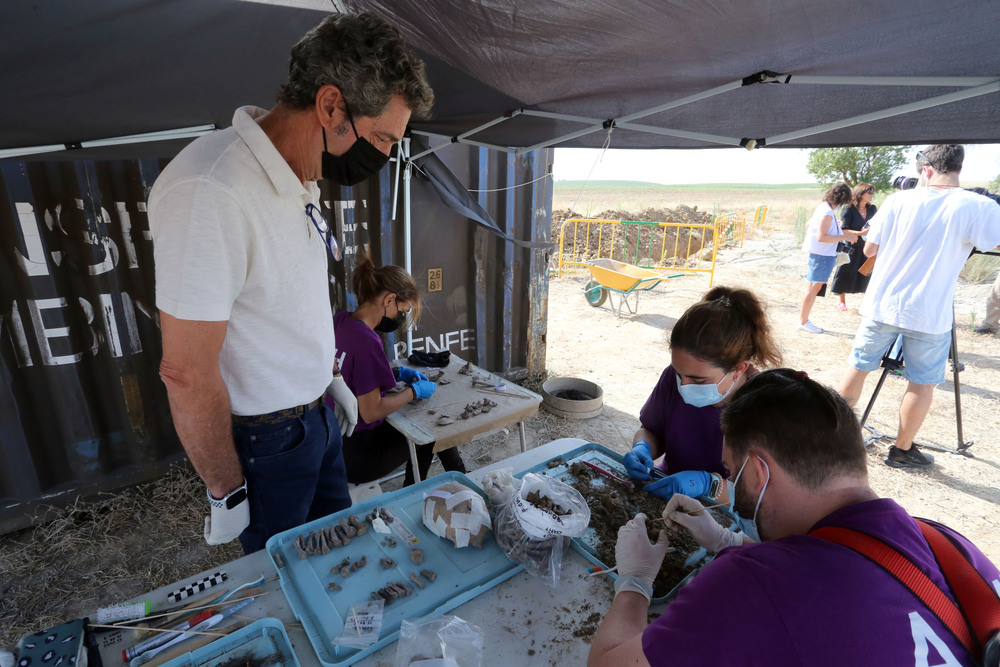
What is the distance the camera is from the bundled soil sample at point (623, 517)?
131cm

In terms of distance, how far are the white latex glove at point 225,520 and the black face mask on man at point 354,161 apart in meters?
1.05

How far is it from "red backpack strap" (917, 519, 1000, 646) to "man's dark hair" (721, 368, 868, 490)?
18 centimetres

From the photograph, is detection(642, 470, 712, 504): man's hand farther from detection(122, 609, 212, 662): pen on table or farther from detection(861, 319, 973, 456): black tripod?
detection(861, 319, 973, 456): black tripod

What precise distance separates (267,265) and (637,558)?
124 centimetres

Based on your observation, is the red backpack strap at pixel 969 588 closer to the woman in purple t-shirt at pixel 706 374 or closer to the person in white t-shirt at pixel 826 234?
the woman in purple t-shirt at pixel 706 374

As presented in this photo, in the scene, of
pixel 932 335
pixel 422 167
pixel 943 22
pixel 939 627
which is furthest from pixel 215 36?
pixel 932 335

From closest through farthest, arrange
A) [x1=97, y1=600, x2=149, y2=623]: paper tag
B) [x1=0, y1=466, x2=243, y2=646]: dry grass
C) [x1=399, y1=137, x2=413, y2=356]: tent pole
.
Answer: [x1=97, y1=600, x2=149, y2=623]: paper tag → [x1=0, y1=466, x2=243, y2=646]: dry grass → [x1=399, y1=137, x2=413, y2=356]: tent pole

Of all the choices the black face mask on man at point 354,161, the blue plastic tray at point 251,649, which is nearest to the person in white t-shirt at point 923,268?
the black face mask on man at point 354,161

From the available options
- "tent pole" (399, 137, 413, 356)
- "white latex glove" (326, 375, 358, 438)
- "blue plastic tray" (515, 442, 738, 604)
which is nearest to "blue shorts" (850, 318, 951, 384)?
"blue plastic tray" (515, 442, 738, 604)

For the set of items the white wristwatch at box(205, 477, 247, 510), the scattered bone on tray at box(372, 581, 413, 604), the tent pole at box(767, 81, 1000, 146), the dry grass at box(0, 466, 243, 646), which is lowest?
the dry grass at box(0, 466, 243, 646)

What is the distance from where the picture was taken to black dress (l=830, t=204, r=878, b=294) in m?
6.60

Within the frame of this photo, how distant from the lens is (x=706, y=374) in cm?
190

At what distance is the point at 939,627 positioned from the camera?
31.2 inches

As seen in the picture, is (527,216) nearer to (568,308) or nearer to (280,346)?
(280,346)
